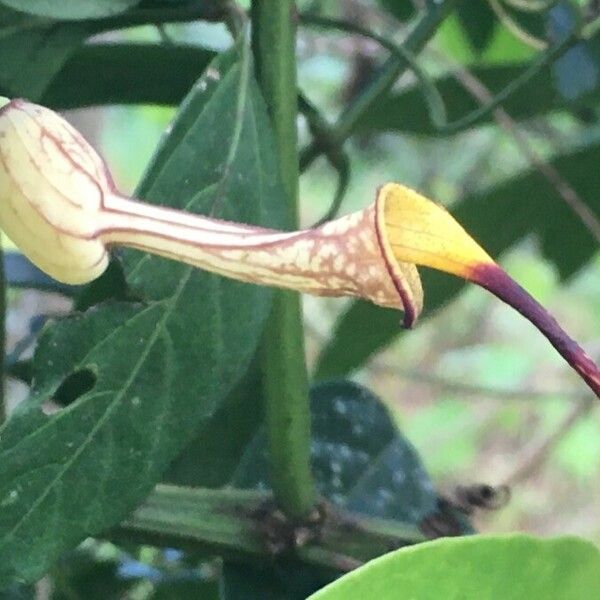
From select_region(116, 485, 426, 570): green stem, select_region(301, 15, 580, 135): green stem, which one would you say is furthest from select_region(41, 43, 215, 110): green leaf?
select_region(116, 485, 426, 570): green stem

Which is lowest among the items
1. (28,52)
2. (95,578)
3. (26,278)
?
(95,578)

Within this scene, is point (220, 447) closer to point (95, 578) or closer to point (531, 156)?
point (95, 578)

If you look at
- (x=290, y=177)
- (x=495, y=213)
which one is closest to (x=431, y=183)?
(x=495, y=213)

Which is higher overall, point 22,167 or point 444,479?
point 22,167

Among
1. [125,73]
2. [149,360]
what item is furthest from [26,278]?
[149,360]

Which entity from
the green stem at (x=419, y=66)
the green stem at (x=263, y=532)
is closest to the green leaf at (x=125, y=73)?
the green stem at (x=419, y=66)

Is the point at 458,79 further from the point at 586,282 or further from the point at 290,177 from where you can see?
the point at 586,282
